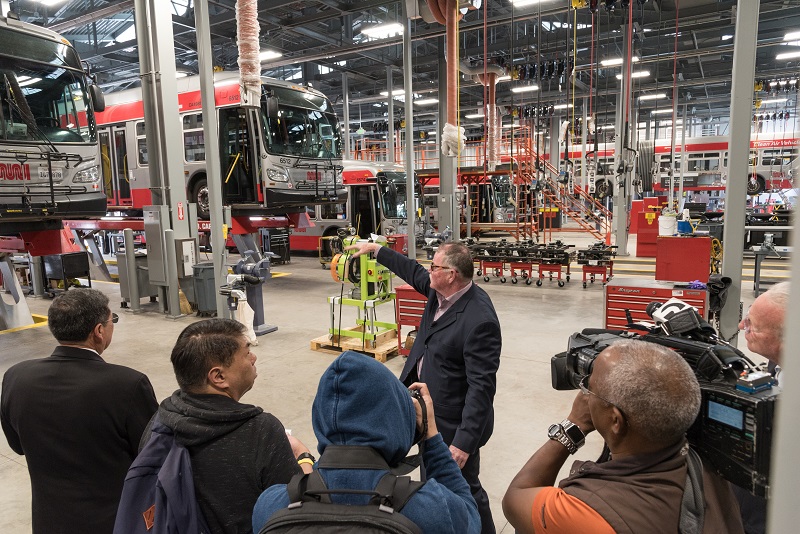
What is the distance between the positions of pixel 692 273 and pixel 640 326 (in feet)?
27.2

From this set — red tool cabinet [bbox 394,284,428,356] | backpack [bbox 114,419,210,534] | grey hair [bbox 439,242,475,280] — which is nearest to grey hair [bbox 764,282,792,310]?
grey hair [bbox 439,242,475,280]

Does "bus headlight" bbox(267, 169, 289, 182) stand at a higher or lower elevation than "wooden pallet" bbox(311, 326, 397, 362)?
higher

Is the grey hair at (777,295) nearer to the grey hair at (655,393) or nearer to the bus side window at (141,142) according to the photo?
the grey hair at (655,393)

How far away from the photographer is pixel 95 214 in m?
7.40

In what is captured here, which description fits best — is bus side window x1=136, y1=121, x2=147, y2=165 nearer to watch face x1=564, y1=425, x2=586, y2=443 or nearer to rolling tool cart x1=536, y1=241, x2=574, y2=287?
rolling tool cart x1=536, y1=241, x2=574, y2=287

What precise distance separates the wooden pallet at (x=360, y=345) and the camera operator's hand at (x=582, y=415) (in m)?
4.81

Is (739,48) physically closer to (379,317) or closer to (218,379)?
(218,379)

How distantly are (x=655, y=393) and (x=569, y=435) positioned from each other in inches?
12.7

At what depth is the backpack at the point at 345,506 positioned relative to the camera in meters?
1.04

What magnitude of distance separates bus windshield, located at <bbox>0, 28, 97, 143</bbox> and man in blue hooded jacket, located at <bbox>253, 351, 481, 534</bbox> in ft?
24.2

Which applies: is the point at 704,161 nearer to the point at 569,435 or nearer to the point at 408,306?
the point at 408,306

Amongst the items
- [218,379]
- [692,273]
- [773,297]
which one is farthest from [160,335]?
[692,273]

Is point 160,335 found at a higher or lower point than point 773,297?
lower

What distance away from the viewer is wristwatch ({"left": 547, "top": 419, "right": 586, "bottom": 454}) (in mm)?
1596
